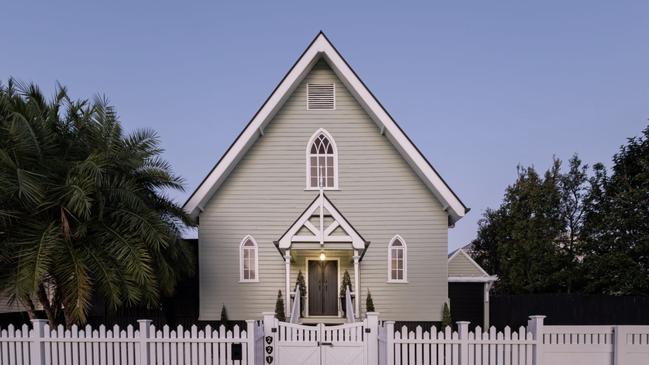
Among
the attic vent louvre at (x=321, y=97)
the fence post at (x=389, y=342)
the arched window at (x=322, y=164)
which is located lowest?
the fence post at (x=389, y=342)

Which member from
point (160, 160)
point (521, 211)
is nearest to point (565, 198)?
point (521, 211)

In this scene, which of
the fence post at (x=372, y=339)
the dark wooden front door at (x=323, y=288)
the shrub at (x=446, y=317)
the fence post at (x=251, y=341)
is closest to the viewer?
the fence post at (x=251, y=341)

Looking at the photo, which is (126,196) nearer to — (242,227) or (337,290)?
(242,227)

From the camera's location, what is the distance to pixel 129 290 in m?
8.16

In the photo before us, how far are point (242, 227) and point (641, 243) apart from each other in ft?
57.3

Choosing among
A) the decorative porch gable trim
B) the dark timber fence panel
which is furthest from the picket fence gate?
the dark timber fence panel

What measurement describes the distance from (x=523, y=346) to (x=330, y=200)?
21.9 ft

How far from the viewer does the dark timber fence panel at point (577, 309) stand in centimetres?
1273

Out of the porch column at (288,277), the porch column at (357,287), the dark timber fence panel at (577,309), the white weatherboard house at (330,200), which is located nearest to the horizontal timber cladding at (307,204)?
the white weatherboard house at (330,200)

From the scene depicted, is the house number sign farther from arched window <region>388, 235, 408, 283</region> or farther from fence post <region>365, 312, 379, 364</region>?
arched window <region>388, 235, 408, 283</region>

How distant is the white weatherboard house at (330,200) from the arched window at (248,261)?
0.03 metres

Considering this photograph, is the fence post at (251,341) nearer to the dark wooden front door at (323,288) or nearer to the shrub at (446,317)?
the dark wooden front door at (323,288)

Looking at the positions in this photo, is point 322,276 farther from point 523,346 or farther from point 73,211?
point 73,211

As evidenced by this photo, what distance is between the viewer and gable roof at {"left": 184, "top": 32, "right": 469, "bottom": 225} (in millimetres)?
11375
